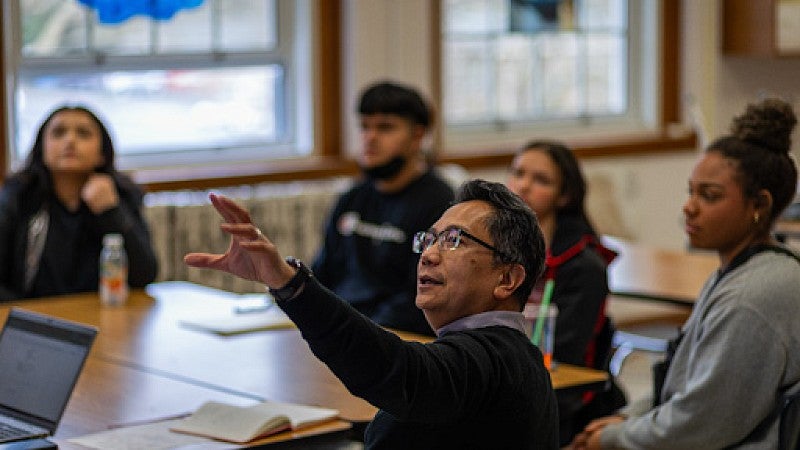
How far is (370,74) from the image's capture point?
6254mm

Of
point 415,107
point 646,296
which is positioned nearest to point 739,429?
point 646,296

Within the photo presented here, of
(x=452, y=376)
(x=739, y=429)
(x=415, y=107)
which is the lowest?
(x=739, y=429)

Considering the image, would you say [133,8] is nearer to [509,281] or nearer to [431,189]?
[431,189]

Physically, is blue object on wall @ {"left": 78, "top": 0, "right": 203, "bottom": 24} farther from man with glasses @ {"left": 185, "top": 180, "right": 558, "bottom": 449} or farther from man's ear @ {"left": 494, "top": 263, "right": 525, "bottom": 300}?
man's ear @ {"left": 494, "top": 263, "right": 525, "bottom": 300}

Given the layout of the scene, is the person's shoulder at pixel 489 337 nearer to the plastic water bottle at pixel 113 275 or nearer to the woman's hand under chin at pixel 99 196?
the plastic water bottle at pixel 113 275

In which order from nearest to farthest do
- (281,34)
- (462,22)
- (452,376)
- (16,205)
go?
(452,376)
(16,205)
(281,34)
(462,22)

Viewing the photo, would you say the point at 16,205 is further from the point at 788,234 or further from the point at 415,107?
the point at 788,234

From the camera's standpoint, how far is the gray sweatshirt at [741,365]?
2.82 m

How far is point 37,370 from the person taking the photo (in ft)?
8.81

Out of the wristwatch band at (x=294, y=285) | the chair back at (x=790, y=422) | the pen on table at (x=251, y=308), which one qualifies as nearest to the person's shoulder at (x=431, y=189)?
the pen on table at (x=251, y=308)

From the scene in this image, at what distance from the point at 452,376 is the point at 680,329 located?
122cm

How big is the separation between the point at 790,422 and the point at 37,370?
144 cm

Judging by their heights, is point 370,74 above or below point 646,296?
above

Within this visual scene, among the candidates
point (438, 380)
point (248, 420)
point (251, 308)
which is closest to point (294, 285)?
point (438, 380)
